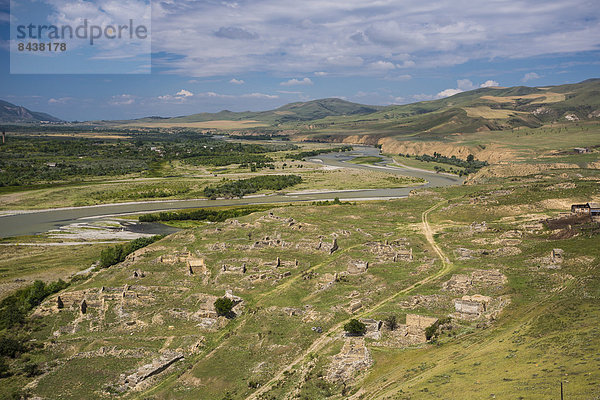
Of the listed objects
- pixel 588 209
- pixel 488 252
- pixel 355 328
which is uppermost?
pixel 588 209

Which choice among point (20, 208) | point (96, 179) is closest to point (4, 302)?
point (20, 208)

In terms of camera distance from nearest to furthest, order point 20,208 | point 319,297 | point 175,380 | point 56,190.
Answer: point 175,380, point 319,297, point 20,208, point 56,190

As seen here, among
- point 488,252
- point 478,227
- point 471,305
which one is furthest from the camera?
point 478,227

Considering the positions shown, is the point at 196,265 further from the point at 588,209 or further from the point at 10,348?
the point at 588,209

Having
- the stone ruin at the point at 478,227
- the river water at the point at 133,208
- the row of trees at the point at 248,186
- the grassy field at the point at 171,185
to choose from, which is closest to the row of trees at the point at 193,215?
the river water at the point at 133,208

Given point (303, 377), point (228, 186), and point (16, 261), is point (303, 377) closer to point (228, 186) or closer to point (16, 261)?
point (16, 261)

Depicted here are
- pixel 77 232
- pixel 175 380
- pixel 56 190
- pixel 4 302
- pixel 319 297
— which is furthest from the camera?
pixel 56 190

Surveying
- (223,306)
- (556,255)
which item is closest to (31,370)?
(223,306)
